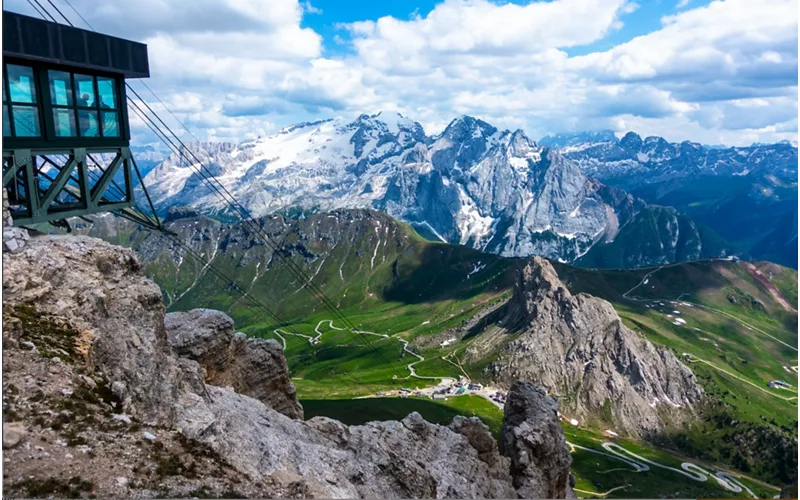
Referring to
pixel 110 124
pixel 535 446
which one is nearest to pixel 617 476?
pixel 535 446

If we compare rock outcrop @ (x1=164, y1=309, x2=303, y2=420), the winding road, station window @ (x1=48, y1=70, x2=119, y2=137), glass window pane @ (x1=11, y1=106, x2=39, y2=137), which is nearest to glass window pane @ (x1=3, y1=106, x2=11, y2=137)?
glass window pane @ (x1=11, y1=106, x2=39, y2=137)

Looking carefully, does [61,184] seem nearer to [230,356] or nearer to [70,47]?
[70,47]

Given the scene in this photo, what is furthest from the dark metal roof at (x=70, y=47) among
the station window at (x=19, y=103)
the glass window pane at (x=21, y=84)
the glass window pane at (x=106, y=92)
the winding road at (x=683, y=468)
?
the winding road at (x=683, y=468)

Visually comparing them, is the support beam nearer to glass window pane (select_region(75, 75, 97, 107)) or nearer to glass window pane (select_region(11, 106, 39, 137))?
glass window pane (select_region(11, 106, 39, 137))

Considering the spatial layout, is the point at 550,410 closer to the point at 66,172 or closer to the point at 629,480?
the point at 66,172

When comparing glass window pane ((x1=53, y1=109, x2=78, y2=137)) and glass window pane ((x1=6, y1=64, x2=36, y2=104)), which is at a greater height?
glass window pane ((x1=6, y1=64, x2=36, y2=104))

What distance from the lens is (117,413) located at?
19.0 meters

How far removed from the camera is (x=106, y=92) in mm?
26328

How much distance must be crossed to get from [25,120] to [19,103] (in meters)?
0.68

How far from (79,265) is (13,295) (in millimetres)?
2806

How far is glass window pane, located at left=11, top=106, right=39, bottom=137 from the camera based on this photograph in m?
22.7

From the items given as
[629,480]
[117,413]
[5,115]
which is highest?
[5,115]

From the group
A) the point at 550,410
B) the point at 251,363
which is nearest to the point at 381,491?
the point at 251,363

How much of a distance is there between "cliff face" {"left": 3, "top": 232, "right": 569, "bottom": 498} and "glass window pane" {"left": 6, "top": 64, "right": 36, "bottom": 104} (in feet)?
18.9
